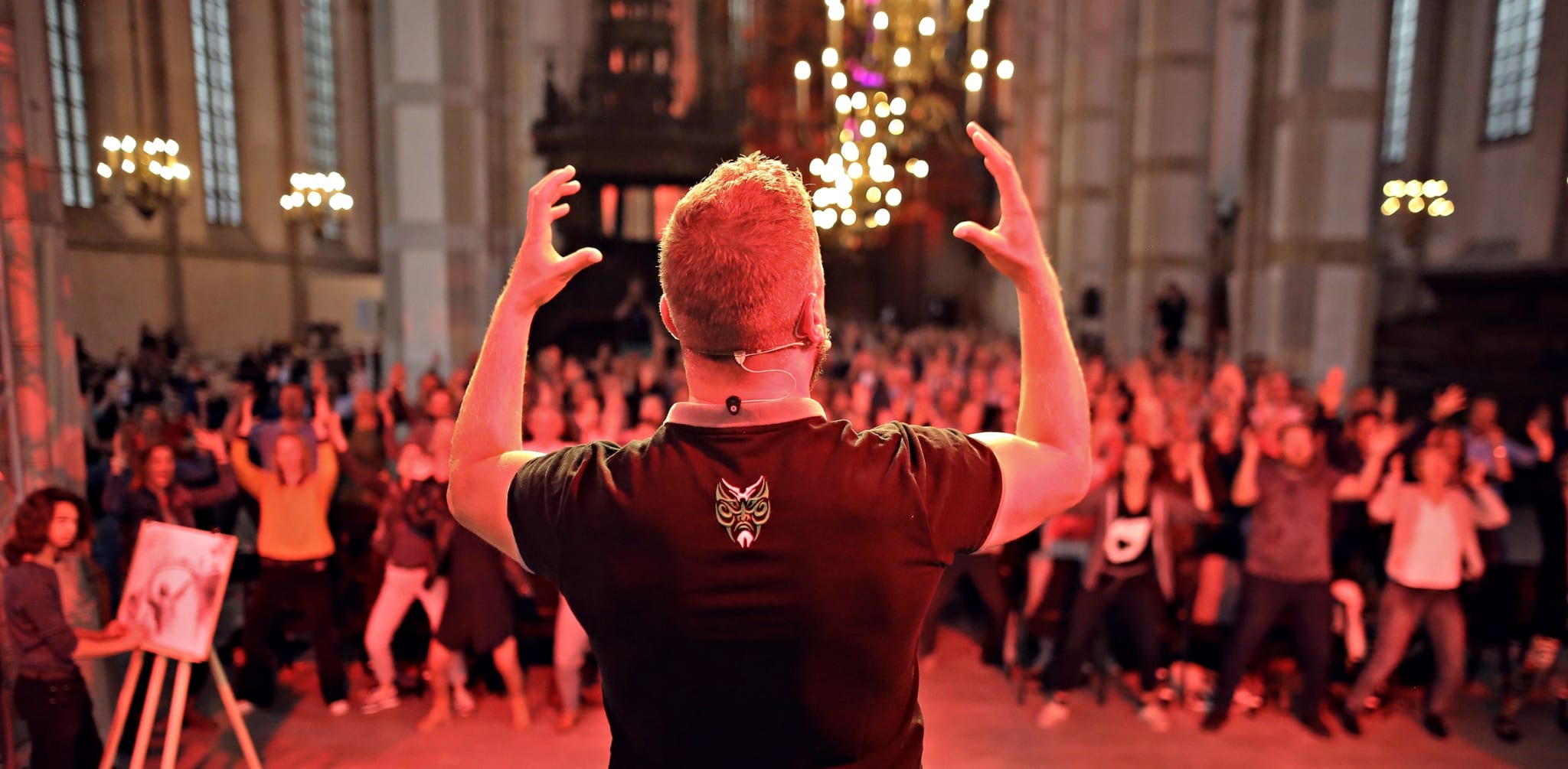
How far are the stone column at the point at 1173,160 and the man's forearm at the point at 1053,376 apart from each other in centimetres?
1702

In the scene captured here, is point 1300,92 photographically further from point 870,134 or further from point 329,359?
point 329,359

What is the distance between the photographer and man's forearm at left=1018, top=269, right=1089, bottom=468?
5.09ft

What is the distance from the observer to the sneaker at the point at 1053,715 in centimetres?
597

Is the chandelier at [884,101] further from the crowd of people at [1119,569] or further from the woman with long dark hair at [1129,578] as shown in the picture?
the woman with long dark hair at [1129,578]

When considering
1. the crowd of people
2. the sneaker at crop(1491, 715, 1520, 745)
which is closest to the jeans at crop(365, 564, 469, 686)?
the crowd of people

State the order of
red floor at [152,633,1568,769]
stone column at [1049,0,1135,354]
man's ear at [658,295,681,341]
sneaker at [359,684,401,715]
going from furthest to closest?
stone column at [1049,0,1135,354]
sneaker at [359,684,401,715]
red floor at [152,633,1568,769]
man's ear at [658,295,681,341]

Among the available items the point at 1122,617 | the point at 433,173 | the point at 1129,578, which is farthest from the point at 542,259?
the point at 433,173

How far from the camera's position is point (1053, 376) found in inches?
61.6

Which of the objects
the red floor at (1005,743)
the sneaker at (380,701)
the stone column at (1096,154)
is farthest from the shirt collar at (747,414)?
the stone column at (1096,154)

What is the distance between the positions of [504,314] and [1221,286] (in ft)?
69.7

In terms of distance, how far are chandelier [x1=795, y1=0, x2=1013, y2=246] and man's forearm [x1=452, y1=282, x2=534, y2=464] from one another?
7.96m

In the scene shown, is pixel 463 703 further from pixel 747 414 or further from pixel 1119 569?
pixel 747 414

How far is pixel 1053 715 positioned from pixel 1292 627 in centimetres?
164

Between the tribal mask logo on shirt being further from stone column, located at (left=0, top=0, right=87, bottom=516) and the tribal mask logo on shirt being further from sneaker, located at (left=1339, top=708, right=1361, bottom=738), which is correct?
sneaker, located at (left=1339, top=708, right=1361, bottom=738)
